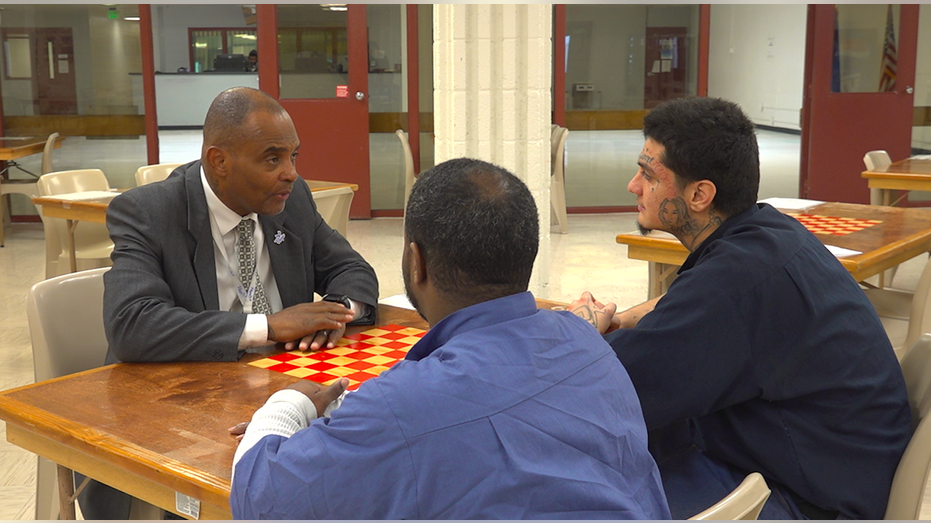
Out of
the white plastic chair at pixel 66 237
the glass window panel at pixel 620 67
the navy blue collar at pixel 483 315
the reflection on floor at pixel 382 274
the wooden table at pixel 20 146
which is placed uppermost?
the glass window panel at pixel 620 67

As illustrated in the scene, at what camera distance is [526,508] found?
1125 mm

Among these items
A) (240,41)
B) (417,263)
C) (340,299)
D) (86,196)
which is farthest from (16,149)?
(417,263)

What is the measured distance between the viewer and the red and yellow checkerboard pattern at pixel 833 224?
3.70 meters

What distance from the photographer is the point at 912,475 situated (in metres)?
1.69

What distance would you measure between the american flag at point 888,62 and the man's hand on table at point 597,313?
8.48 metres

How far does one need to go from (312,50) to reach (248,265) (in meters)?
7.20

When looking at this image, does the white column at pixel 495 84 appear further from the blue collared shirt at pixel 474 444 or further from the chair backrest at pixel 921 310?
the blue collared shirt at pixel 474 444

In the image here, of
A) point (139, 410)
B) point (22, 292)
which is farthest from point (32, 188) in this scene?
point (139, 410)

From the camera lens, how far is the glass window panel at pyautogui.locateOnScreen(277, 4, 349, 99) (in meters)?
9.16

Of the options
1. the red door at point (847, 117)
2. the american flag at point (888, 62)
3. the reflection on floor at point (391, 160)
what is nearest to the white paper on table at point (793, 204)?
the reflection on floor at point (391, 160)

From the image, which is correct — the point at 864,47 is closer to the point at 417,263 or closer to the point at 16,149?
the point at 16,149

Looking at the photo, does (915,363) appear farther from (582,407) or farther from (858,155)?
(858,155)

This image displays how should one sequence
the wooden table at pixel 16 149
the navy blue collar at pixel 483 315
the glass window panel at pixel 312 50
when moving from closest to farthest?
the navy blue collar at pixel 483 315, the wooden table at pixel 16 149, the glass window panel at pixel 312 50

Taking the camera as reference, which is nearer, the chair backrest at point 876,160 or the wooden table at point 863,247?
the wooden table at point 863,247
